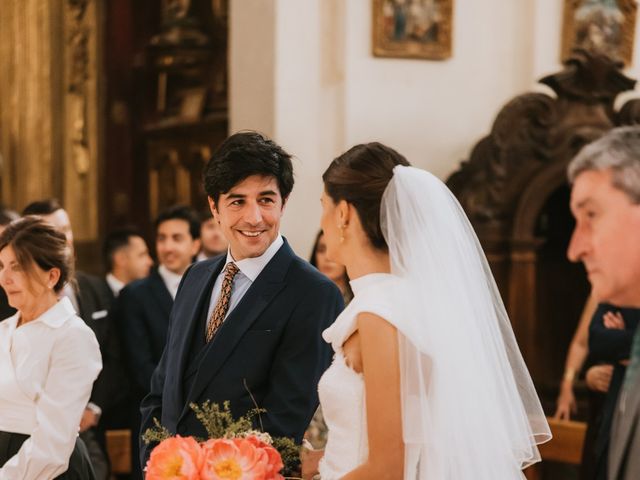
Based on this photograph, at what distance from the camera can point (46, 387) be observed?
370 centimetres

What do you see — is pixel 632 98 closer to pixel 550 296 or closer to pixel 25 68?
pixel 550 296

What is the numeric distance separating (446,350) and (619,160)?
83 centimetres

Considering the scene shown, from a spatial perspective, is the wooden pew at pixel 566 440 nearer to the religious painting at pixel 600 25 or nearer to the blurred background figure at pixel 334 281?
the blurred background figure at pixel 334 281

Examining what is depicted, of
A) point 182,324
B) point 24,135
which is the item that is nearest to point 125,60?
point 24,135

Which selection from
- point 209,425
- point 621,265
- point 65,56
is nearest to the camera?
point 621,265

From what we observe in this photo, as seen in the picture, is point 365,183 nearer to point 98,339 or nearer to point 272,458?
point 272,458

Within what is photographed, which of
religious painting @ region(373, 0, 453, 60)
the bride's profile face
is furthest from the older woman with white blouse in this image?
religious painting @ region(373, 0, 453, 60)

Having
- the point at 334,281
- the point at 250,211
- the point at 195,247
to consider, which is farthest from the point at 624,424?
the point at 195,247

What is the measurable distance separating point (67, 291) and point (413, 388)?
3.43 meters

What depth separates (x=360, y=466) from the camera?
8.89ft

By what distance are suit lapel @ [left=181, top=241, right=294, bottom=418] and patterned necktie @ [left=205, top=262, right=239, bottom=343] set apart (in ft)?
0.33

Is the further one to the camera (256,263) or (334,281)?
(334,281)

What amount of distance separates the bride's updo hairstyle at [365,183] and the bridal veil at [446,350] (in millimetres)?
37

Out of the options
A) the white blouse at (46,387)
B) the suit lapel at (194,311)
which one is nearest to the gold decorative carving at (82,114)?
the white blouse at (46,387)
